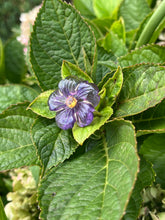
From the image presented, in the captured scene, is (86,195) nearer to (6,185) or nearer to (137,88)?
(137,88)

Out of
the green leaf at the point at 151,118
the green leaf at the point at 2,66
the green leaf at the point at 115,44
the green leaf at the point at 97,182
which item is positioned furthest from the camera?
the green leaf at the point at 2,66

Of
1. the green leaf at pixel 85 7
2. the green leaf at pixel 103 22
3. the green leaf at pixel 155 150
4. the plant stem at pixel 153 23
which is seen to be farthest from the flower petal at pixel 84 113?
the green leaf at pixel 85 7

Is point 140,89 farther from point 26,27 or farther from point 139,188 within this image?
point 26,27

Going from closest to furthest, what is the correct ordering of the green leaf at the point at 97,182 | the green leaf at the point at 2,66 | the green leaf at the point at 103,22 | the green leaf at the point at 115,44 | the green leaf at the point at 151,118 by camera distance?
the green leaf at the point at 97,182 → the green leaf at the point at 151,118 → the green leaf at the point at 115,44 → the green leaf at the point at 103,22 → the green leaf at the point at 2,66

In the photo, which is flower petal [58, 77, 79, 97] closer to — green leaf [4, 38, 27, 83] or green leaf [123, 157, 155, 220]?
green leaf [123, 157, 155, 220]

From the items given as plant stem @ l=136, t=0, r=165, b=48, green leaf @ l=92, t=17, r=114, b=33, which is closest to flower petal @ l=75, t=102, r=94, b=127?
plant stem @ l=136, t=0, r=165, b=48

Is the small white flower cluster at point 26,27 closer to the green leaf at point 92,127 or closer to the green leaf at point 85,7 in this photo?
the green leaf at point 85,7

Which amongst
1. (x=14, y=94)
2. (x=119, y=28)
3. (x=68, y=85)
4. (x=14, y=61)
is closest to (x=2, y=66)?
(x=14, y=61)

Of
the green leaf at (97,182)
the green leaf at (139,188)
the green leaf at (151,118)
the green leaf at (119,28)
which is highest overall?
the green leaf at (119,28)
